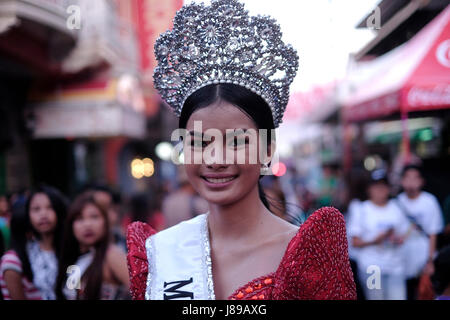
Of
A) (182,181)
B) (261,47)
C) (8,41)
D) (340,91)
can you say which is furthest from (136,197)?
(261,47)

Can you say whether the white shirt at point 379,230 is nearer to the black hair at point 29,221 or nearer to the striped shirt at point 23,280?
the black hair at point 29,221

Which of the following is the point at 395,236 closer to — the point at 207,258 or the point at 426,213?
the point at 426,213

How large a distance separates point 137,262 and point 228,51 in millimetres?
770

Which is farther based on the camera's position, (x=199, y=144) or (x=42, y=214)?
(x=42, y=214)

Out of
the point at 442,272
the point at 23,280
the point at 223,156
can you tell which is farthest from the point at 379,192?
the point at 23,280

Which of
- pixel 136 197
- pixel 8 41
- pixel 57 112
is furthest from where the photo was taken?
pixel 57 112

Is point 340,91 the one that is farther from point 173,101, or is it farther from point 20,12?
point 173,101

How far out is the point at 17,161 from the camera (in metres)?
6.24

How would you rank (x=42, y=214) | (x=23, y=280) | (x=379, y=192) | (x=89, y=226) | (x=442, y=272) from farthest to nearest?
(x=379, y=192) < (x=42, y=214) < (x=89, y=226) < (x=23, y=280) < (x=442, y=272)

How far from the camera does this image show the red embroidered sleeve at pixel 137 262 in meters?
1.40

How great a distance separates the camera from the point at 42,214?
2.62 m

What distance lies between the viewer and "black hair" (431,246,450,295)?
6.19 feet

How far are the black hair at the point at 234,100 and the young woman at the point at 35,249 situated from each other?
1623 mm
